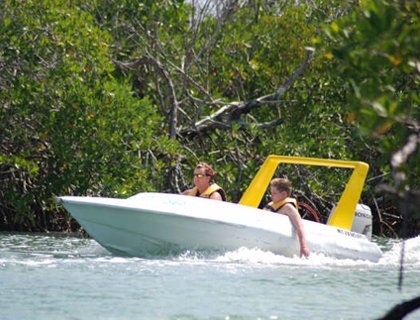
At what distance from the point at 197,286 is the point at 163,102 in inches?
356

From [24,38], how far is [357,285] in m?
7.70

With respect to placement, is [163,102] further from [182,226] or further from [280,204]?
[182,226]

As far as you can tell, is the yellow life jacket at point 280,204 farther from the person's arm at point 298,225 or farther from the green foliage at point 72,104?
the green foliage at point 72,104

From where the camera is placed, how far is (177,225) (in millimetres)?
11641

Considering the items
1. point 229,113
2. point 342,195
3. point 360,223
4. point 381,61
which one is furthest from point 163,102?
point 381,61

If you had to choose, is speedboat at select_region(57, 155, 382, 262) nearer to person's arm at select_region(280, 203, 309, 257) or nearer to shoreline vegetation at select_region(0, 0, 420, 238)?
person's arm at select_region(280, 203, 309, 257)

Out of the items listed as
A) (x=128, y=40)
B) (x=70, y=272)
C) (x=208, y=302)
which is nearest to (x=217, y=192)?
(x=70, y=272)

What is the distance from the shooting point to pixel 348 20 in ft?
18.6

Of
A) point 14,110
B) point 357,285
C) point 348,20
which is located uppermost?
point 348,20

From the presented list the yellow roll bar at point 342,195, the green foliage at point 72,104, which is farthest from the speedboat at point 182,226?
the green foliage at point 72,104

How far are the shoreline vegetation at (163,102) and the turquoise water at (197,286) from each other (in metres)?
3.36

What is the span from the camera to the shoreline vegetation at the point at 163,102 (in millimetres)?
16359

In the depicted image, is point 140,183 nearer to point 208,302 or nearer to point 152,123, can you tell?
point 152,123

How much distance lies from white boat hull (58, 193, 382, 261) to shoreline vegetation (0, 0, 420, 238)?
3.67m
